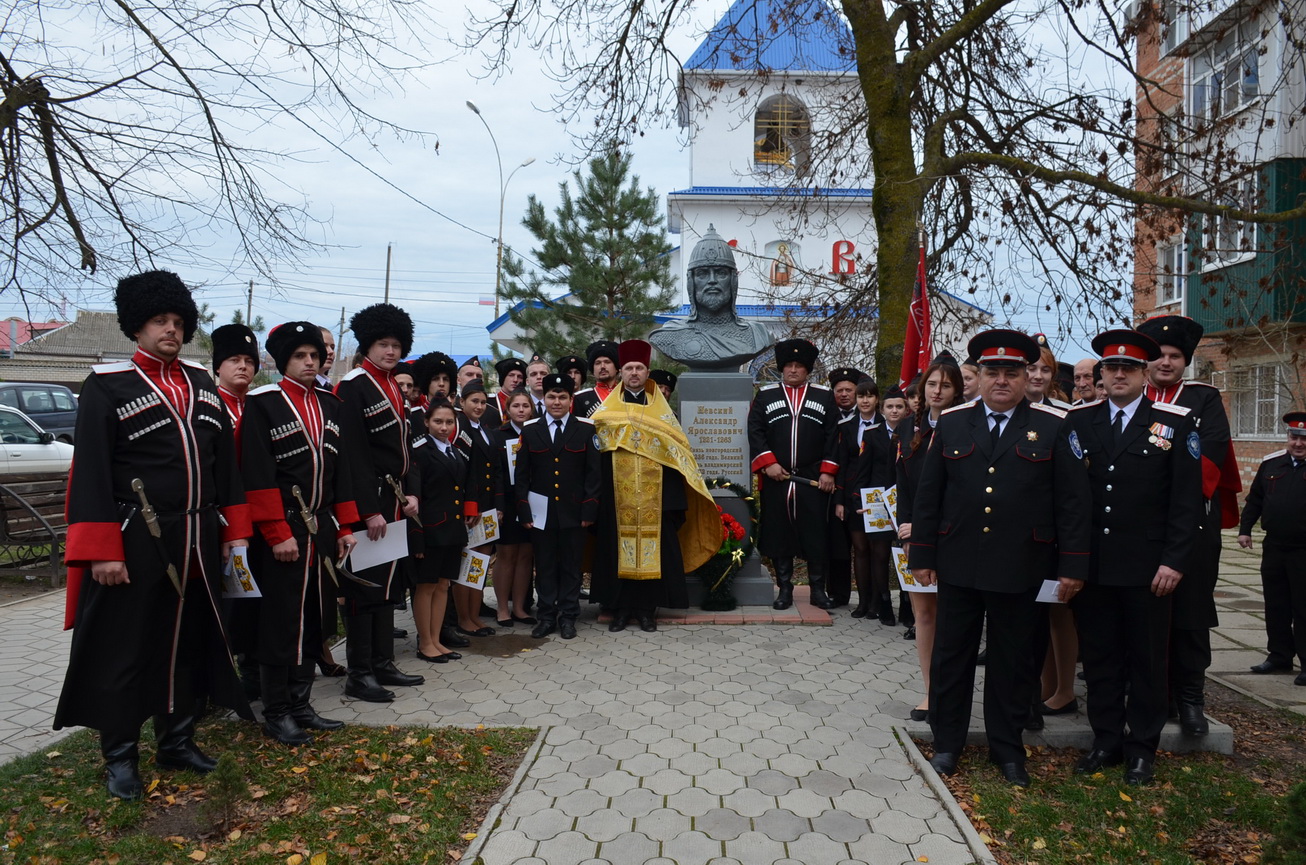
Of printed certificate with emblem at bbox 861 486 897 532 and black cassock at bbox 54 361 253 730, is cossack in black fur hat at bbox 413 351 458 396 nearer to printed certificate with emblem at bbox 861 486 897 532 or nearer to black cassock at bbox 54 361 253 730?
black cassock at bbox 54 361 253 730

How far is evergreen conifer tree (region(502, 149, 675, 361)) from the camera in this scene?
17000 millimetres

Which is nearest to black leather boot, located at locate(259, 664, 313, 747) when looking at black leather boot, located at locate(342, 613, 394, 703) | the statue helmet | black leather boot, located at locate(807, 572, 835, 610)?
black leather boot, located at locate(342, 613, 394, 703)

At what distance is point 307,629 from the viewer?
14.9 feet

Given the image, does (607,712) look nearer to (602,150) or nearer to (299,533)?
(299,533)

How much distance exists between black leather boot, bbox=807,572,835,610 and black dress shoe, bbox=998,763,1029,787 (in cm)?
323

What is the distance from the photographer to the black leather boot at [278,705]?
4340 millimetres

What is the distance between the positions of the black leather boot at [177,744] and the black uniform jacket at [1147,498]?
13.9ft

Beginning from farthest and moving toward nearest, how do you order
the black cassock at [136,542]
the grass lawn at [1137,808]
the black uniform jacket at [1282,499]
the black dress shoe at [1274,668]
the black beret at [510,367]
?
the black beret at [510,367]
the black dress shoe at [1274,668]
the black uniform jacket at [1282,499]
the black cassock at [136,542]
the grass lawn at [1137,808]

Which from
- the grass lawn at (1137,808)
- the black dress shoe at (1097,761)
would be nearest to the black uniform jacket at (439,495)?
the grass lawn at (1137,808)

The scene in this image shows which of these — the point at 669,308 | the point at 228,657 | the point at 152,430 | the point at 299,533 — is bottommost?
the point at 228,657

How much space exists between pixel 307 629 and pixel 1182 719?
14.7 ft

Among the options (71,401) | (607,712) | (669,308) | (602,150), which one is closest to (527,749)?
(607,712)

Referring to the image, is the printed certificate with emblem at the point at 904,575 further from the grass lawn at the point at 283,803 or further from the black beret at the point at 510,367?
the black beret at the point at 510,367

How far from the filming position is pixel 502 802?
3615 mm
